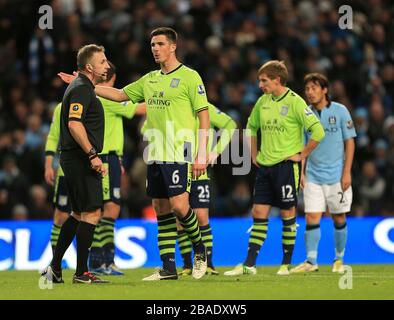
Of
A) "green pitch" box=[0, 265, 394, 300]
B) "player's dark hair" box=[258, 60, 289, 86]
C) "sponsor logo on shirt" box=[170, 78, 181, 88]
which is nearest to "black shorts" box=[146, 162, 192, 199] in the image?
"sponsor logo on shirt" box=[170, 78, 181, 88]

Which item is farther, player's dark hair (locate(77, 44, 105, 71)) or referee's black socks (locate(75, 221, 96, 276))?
player's dark hair (locate(77, 44, 105, 71))

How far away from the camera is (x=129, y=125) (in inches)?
687

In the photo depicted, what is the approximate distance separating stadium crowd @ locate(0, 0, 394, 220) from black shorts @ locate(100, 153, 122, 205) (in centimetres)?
365

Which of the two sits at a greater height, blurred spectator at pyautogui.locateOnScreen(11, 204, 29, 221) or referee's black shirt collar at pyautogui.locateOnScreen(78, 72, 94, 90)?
referee's black shirt collar at pyautogui.locateOnScreen(78, 72, 94, 90)

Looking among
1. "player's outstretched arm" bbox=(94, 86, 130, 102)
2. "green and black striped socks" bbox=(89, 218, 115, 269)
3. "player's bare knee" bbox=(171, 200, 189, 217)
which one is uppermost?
"player's outstretched arm" bbox=(94, 86, 130, 102)

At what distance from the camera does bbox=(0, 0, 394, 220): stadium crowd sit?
16.5m

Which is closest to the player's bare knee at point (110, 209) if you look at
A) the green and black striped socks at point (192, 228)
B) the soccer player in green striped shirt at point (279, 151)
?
the soccer player in green striped shirt at point (279, 151)

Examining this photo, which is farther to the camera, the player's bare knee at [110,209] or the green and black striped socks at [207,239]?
the player's bare knee at [110,209]

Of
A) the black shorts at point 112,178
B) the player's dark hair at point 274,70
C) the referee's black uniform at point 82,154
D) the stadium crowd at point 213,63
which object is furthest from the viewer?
the stadium crowd at point 213,63

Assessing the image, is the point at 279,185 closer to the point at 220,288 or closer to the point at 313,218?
the point at 313,218

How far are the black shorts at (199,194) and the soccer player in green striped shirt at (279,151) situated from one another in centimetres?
60

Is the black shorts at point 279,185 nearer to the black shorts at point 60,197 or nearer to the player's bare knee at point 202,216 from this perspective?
the player's bare knee at point 202,216

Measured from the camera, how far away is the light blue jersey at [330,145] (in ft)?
41.1

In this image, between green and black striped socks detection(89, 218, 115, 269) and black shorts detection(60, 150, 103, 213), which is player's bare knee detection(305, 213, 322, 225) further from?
black shorts detection(60, 150, 103, 213)
